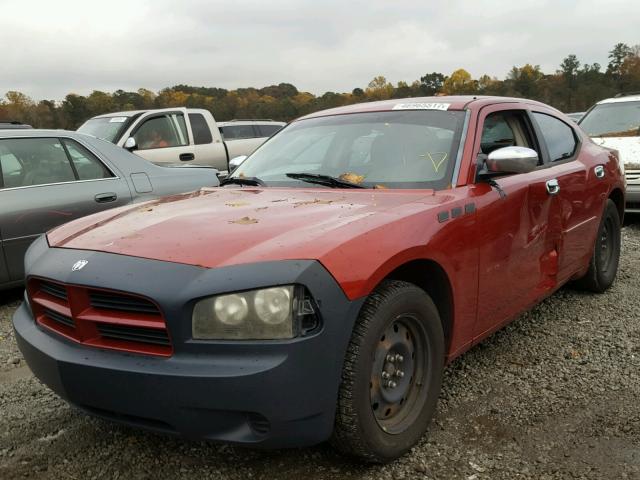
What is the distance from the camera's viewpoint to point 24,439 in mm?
2746

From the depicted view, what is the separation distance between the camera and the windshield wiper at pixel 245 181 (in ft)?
11.5

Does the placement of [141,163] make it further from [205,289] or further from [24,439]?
[205,289]

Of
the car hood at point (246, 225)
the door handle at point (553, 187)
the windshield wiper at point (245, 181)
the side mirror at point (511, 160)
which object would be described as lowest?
the door handle at point (553, 187)

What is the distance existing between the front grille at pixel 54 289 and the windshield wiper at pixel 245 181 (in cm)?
135

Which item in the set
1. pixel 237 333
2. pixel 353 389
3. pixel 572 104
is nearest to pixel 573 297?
pixel 353 389

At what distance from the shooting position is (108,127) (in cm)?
972

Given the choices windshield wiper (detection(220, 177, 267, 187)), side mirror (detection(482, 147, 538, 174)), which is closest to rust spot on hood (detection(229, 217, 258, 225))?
windshield wiper (detection(220, 177, 267, 187))

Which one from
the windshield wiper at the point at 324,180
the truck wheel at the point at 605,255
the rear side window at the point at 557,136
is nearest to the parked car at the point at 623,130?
the truck wheel at the point at 605,255

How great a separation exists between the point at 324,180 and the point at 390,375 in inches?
47.9

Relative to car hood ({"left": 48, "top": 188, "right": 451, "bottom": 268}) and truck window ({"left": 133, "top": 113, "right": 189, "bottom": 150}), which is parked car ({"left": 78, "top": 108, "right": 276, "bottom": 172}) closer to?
truck window ({"left": 133, "top": 113, "right": 189, "bottom": 150})

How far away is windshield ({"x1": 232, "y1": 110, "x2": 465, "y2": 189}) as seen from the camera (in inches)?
122

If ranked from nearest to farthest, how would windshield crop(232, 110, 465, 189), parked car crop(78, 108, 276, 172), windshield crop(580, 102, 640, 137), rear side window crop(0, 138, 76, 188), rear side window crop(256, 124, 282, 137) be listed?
windshield crop(232, 110, 465, 189) < rear side window crop(0, 138, 76, 188) < windshield crop(580, 102, 640, 137) < parked car crop(78, 108, 276, 172) < rear side window crop(256, 124, 282, 137)

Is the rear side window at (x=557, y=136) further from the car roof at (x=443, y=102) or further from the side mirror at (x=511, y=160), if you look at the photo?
the side mirror at (x=511, y=160)

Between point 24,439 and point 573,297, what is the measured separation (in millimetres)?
3980
